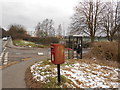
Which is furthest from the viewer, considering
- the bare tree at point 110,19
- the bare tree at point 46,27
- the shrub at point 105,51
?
the bare tree at point 46,27

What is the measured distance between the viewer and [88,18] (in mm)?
21766

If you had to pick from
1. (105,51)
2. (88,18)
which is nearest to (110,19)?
(88,18)

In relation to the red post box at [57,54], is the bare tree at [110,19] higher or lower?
higher

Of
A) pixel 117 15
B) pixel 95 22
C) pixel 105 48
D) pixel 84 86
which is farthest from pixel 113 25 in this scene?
pixel 84 86

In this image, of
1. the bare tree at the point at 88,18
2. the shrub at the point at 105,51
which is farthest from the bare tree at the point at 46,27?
the shrub at the point at 105,51

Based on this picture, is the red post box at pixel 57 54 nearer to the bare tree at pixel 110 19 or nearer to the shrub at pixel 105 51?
the shrub at pixel 105 51

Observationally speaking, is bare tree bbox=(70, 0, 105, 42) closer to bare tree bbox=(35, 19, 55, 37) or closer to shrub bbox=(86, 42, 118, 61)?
shrub bbox=(86, 42, 118, 61)

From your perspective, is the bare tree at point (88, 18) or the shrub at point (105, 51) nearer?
the shrub at point (105, 51)

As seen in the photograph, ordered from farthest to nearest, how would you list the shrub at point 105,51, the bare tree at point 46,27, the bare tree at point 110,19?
the bare tree at point 46,27 < the bare tree at point 110,19 < the shrub at point 105,51

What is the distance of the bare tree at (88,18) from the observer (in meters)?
21.5

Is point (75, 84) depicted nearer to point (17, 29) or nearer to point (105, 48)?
point (105, 48)

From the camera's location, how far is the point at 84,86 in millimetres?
5102

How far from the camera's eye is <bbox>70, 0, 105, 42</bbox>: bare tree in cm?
2147

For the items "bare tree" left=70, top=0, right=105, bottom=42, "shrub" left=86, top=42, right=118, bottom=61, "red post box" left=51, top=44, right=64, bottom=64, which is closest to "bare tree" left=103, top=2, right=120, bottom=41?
"bare tree" left=70, top=0, right=105, bottom=42
